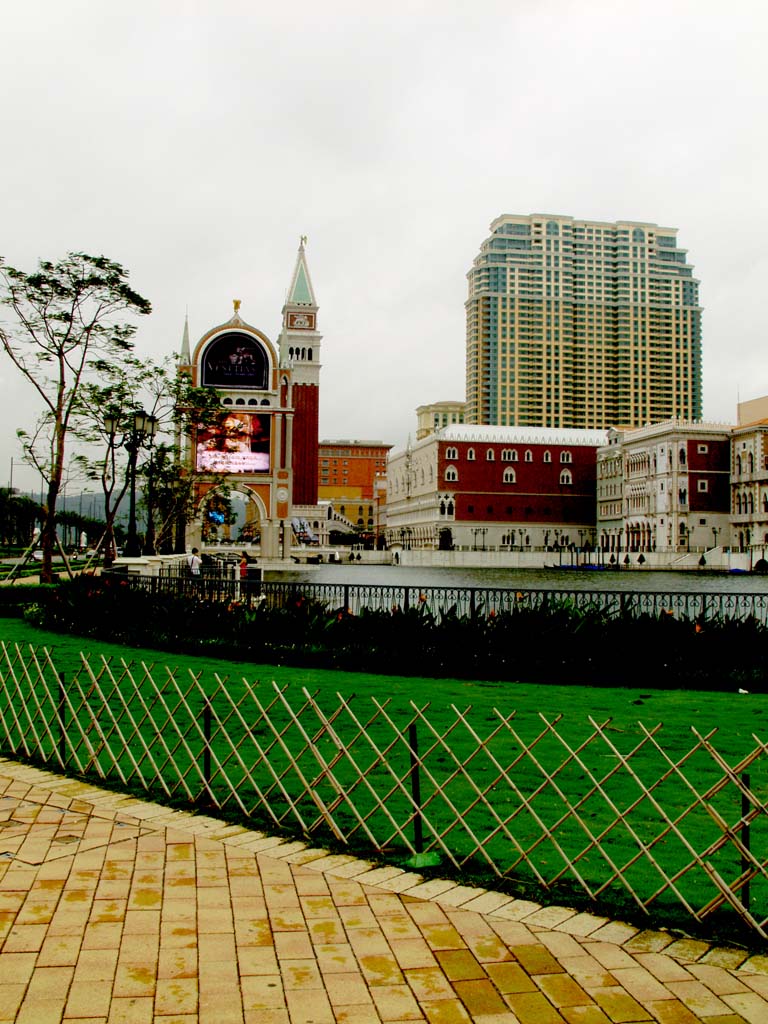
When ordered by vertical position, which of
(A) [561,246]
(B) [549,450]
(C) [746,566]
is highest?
(A) [561,246]

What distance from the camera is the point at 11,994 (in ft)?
12.0

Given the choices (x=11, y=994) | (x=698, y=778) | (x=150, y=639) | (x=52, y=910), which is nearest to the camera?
(x=11, y=994)

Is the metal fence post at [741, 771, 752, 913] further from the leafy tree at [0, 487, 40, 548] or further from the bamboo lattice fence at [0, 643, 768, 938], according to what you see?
the leafy tree at [0, 487, 40, 548]

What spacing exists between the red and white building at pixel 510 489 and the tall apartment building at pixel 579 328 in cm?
5120

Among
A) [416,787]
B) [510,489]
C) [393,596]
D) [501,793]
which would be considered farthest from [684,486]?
[416,787]

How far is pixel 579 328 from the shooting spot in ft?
522

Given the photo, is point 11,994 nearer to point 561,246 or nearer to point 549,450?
point 549,450

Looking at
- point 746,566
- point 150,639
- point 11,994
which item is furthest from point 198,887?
point 746,566

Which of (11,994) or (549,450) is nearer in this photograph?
(11,994)

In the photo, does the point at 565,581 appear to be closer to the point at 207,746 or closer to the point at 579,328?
the point at 207,746

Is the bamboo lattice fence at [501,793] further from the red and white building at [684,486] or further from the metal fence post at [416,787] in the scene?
the red and white building at [684,486]

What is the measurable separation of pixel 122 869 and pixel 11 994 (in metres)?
1.42

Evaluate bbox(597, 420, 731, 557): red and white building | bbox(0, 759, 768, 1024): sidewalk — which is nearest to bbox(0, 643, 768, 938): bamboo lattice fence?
bbox(0, 759, 768, 1024): sidewalk

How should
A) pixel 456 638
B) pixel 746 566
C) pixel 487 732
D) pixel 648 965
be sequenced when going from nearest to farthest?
pixel 648 965 → pixel 487 732 → pixel 456 638 → pixel 746 566
